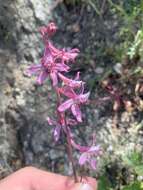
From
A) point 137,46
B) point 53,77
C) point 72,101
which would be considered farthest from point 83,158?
point 137,46

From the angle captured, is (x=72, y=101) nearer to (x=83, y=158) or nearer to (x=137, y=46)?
(x=83, y=158)

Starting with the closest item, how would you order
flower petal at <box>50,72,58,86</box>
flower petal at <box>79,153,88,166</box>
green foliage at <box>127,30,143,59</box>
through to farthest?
flower petal at <box>50,72,58,86</box> < flower petal at <box>79,153,88,166</box> < green foliage at <box>127,30,143,59</box>

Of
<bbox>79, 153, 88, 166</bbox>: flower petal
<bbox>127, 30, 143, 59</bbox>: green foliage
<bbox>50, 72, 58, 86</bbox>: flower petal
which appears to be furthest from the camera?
<bbox>127, 30, 143, 59</bbox>: green foliage

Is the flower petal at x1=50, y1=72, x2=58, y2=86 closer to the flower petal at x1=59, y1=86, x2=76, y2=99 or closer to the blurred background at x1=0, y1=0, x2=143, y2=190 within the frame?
the flower petal at x1=59, y1=86, x2=76, y2=99

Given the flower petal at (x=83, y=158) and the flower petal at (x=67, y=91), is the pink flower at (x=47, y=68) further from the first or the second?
the flower petal at (x=83, y=158)

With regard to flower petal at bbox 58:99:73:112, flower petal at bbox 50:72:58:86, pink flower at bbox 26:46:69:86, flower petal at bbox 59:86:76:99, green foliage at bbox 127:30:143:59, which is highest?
green foliage at bbox 127:30:143:59

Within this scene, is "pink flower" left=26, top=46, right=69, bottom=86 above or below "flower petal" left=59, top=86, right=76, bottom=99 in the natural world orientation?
above

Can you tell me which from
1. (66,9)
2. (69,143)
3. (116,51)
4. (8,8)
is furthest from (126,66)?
(69,143)

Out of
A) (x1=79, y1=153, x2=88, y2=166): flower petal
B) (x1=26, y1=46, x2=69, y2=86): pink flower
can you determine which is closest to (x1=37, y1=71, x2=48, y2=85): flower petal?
(x1=26, y1=46, x2=69, y2=86): pink flower

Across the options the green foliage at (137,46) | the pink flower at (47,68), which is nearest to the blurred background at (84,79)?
the green foliage at (137,46)
